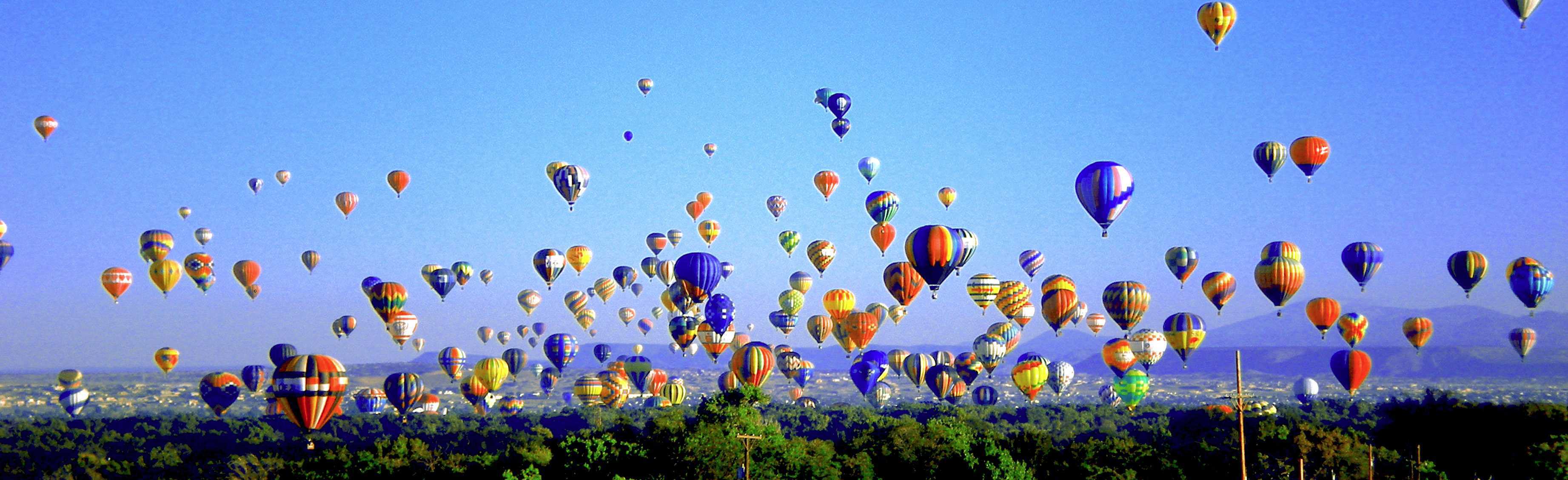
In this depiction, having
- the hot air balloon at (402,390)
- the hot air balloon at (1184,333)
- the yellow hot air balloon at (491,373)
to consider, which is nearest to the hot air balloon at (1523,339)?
the hot air balloon at (1184,333)

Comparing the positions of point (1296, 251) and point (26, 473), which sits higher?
point (1296, 251)

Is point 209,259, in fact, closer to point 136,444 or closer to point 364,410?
point 364,410

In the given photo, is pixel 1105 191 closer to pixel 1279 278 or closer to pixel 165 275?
pixel 1279 278

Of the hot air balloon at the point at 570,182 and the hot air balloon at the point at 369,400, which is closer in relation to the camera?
the hot air balloon at the point at 570,182

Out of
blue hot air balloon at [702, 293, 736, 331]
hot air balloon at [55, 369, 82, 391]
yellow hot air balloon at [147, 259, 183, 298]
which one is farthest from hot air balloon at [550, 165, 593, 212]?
hot air balloon at [55, 369, 82, 391]

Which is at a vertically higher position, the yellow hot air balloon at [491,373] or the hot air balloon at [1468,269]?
the hot air balloon at [1468,269]

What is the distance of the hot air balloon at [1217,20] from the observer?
6756 cm

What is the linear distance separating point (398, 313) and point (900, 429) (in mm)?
41347

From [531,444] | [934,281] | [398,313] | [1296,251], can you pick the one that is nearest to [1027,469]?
[934,281]

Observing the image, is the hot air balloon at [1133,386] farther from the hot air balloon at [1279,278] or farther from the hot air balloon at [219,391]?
the hot air balloon at [219,391]

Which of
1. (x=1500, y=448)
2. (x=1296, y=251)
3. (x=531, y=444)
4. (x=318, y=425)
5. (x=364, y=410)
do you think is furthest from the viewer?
(x=364, y=410)

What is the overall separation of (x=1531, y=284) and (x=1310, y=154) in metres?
18.5

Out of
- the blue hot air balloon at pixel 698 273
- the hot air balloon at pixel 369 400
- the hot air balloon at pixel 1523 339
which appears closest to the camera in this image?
the blue hot air balloon at pixel 698 273

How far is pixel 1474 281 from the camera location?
83.6 meters
